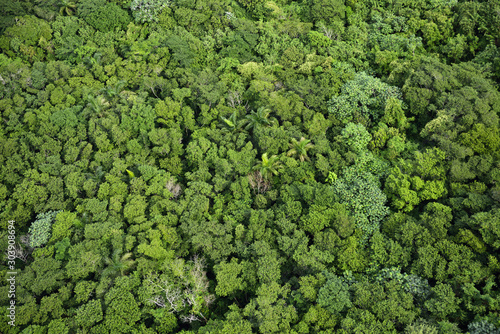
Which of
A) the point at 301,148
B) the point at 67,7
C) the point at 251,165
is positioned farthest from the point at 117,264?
the point at 67,7

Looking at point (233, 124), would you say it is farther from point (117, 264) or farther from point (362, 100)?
point (117, 264)

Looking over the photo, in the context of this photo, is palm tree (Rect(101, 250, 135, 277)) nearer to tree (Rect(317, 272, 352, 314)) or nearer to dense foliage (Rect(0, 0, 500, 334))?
dense foliage (Rect(0, 0, 500, 334))

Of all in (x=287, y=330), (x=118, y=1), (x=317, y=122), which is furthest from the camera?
(x=118, y=1)

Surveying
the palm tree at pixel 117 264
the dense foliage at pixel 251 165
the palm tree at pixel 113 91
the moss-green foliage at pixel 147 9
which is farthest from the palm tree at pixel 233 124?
the moss-green foliage at pixel 147 9

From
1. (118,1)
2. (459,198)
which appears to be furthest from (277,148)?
(118,1)

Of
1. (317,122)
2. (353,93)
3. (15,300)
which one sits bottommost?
(15,300)

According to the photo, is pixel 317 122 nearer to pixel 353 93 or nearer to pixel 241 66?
pixel 353 93
